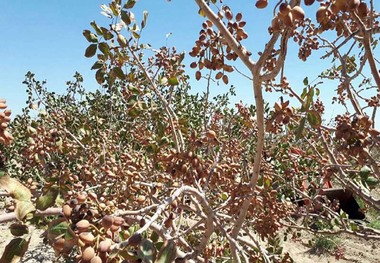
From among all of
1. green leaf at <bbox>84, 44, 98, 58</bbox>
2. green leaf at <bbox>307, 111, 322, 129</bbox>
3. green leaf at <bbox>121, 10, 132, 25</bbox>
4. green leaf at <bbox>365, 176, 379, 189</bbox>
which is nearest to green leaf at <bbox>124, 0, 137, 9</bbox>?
green leaf at <bbox>121, 10, 132, 25</bbox>

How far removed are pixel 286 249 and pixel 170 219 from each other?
6.79m

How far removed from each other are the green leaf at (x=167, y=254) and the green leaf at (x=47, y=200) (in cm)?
41

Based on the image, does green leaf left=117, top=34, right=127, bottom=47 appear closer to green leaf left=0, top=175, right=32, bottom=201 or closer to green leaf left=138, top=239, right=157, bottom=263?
green leaf left=0, top=175, right=32, bottom=201

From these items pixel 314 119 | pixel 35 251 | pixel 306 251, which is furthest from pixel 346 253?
pixel 314 119

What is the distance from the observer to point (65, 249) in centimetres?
88

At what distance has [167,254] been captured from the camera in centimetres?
88

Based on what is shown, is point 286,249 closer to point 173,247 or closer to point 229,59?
point 229,59

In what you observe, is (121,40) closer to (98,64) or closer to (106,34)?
(106,34)

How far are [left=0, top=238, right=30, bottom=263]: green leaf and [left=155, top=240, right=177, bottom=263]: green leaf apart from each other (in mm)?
422

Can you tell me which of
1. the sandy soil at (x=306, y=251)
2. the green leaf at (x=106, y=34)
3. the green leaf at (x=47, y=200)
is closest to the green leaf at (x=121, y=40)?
the green leaf at (x=106, y=34)

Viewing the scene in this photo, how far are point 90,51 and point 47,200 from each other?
0.98m

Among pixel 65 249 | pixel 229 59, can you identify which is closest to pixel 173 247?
pixel 65 249

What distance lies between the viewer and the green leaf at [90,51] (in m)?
1.75

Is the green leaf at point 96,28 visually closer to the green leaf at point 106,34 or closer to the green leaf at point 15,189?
the green leaf at point 106,34
